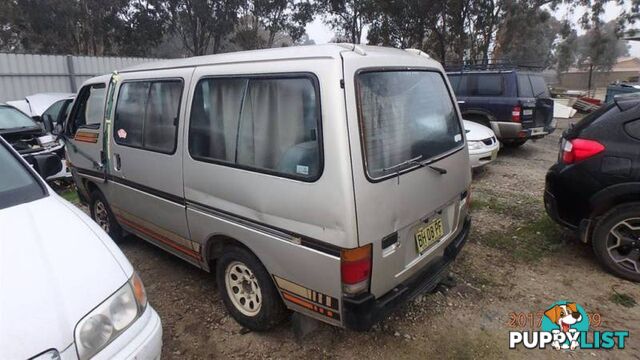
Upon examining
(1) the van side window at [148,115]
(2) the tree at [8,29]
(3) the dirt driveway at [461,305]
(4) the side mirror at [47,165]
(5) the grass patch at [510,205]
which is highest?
(2) the tree at [8,29]

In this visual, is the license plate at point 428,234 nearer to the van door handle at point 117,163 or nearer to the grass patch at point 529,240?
the grass patch at point 529,240

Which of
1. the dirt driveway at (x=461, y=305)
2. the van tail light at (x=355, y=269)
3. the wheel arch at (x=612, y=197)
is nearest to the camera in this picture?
the van tail light at (x=355, y=269)

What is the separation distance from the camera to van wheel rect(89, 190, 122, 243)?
13.5 ft

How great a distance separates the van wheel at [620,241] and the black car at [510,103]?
197 inches

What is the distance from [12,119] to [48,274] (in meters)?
6.87

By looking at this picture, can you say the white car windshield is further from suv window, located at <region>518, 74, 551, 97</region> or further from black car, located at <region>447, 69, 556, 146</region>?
suv window, located at <region>518, 74, 551, 97</region>

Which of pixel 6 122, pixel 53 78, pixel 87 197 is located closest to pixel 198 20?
pixel 53 78

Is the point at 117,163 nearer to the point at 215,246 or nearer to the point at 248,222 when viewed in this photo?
the point at 215,246

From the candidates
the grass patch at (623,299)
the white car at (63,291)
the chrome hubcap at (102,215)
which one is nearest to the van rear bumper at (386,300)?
the white car at (63,291)

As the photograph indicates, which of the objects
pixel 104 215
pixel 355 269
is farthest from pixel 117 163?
pixel 355 269

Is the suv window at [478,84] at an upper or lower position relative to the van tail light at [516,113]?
upper

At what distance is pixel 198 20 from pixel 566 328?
2343cm

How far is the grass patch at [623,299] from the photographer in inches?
122

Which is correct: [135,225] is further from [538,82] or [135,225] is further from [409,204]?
[538,82]
